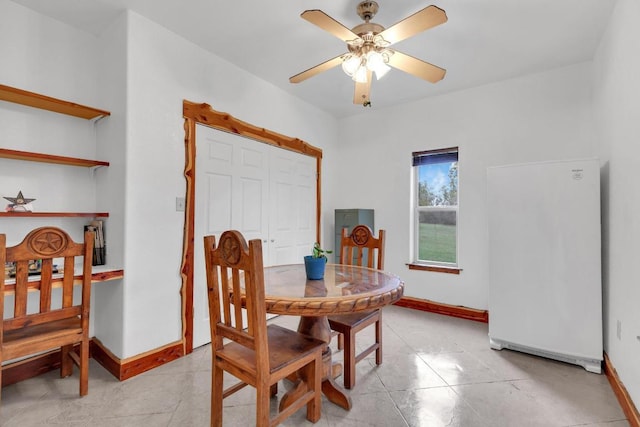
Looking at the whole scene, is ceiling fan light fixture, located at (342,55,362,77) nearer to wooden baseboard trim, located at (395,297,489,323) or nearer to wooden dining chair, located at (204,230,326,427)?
wooden dining chair, located at (204,230,326,427)

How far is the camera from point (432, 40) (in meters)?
2.48

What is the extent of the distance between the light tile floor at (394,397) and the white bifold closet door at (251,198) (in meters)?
0.68

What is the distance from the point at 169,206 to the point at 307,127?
83.2 inches

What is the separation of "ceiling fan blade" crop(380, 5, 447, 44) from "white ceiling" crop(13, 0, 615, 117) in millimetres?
391

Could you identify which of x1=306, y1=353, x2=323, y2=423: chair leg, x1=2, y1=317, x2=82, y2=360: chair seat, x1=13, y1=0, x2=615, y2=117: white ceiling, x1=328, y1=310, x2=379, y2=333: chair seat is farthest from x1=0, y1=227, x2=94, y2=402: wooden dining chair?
x1=13, y1=0, x2=615, y2=117: white ceiling

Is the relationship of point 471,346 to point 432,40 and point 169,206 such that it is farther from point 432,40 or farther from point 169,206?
point 169,206

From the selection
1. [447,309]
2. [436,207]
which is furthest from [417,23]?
[447,309]

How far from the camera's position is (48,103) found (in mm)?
2066

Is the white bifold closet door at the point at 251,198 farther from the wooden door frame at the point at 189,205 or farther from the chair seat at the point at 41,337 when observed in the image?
the chair seat at the point at 41,337

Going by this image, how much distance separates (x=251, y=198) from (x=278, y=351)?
6.21 ft

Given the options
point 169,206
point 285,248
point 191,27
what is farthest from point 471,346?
point 191,27

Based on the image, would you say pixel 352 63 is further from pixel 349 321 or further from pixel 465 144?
pixel 465 144

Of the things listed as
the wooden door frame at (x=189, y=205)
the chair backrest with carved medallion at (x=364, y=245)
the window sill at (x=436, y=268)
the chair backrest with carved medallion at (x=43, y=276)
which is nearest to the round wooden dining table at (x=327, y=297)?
the chair backrest with carved medallion at (x=364, y=245)

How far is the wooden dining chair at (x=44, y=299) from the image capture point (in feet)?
5.35
